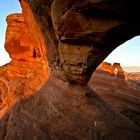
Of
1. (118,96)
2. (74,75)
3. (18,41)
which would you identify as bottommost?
(118,96)

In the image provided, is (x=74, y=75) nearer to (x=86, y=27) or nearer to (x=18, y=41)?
(x=86, y=27)

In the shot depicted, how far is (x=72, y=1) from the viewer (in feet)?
27.2

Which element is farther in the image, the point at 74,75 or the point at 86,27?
the point at 74,75

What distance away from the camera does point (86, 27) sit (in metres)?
8.97

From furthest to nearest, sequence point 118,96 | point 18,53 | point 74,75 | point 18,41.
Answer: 1. point 18,53
2. point 18,41
3. point 118,96
4. point 74,75

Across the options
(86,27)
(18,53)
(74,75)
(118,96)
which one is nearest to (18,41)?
(18,53)

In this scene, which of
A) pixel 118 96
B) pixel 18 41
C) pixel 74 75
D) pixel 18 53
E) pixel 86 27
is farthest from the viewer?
pixel 18 53

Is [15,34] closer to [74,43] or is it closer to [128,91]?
[128,91]

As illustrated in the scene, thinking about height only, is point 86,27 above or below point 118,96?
above

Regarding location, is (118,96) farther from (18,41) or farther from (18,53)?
(18,41)

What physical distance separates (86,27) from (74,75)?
8.82 ft

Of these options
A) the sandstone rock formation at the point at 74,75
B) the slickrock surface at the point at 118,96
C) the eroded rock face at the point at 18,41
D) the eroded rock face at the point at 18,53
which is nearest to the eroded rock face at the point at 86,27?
the sandstone rock formation at the point at 74,75

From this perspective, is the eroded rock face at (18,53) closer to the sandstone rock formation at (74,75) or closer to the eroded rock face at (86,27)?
the sandstone rock formation at (74,75)

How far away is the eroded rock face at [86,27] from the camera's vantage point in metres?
8.32
